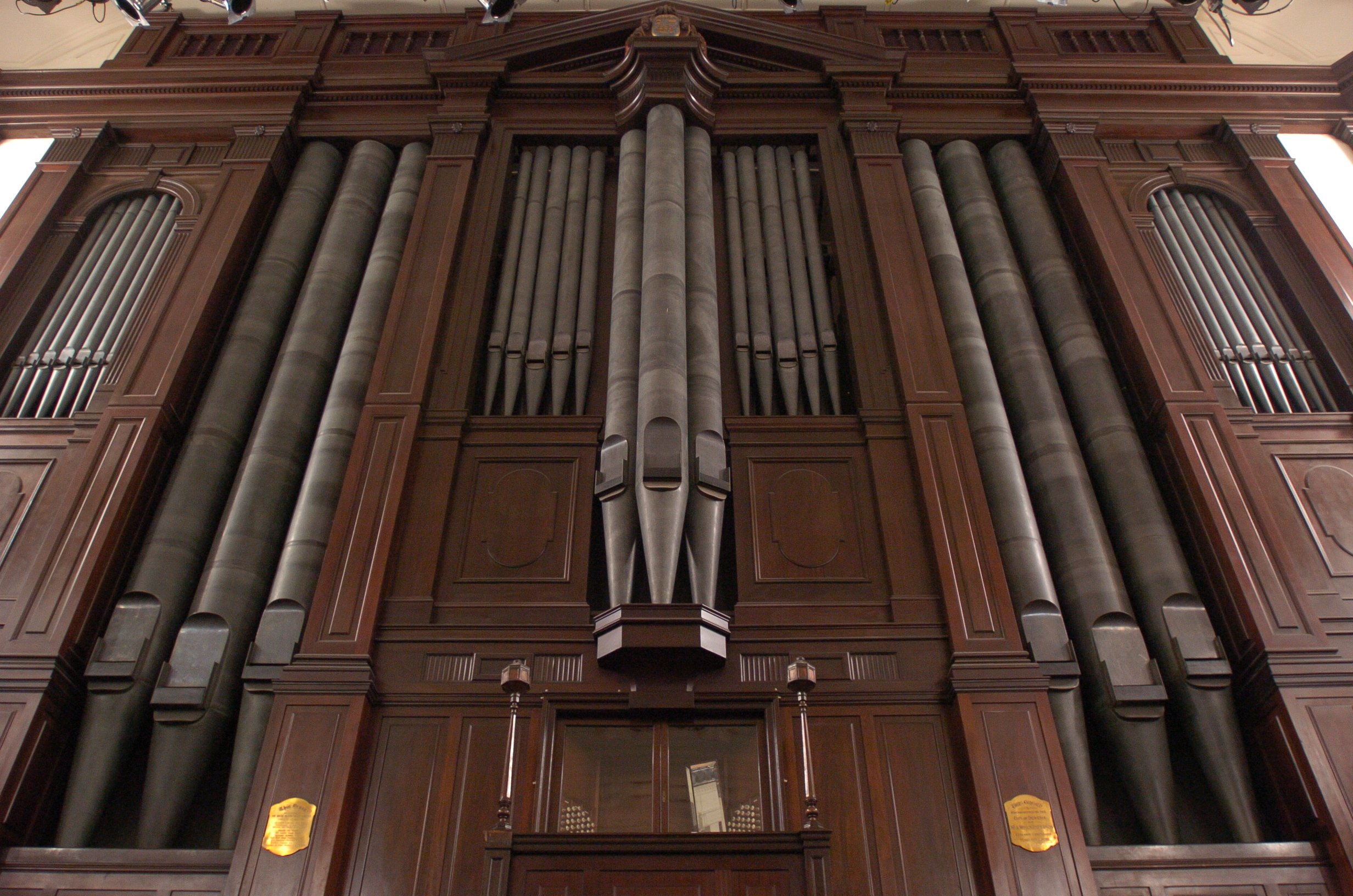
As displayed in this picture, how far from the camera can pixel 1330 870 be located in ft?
22.8

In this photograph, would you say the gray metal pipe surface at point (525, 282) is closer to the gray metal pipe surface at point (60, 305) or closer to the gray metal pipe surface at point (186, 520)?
the gray metal pipe surface at point (186, 520)

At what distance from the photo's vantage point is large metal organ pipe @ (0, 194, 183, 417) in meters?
10.0

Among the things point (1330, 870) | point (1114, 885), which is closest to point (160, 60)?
point (1114, 885)

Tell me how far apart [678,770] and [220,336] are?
611 cm

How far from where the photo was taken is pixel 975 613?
7969mm

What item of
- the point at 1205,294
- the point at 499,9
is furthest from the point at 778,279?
the point at 1205,294

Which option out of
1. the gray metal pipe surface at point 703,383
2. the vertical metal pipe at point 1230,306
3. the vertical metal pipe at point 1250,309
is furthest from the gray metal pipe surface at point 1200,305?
the gray metal pipe surface at point 703,383

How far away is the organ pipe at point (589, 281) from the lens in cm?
1009

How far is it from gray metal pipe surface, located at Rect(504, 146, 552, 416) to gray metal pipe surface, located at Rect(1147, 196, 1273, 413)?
6.02 metres

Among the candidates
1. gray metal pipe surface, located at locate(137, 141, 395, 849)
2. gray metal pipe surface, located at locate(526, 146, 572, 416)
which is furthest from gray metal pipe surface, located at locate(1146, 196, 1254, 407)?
gray metal pipe surface, located at locate(137, 141, 395, 849)

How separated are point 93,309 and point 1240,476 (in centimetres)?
982

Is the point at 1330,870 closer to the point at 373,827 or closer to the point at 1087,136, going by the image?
the point at 373,827

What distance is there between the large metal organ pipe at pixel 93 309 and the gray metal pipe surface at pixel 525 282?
3368mm

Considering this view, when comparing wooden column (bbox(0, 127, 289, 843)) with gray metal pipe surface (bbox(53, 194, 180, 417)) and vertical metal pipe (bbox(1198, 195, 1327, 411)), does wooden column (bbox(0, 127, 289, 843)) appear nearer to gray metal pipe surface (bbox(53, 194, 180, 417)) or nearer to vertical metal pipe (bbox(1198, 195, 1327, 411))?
gray metal pipe surface (bbox(53, 194, 180, 417))
